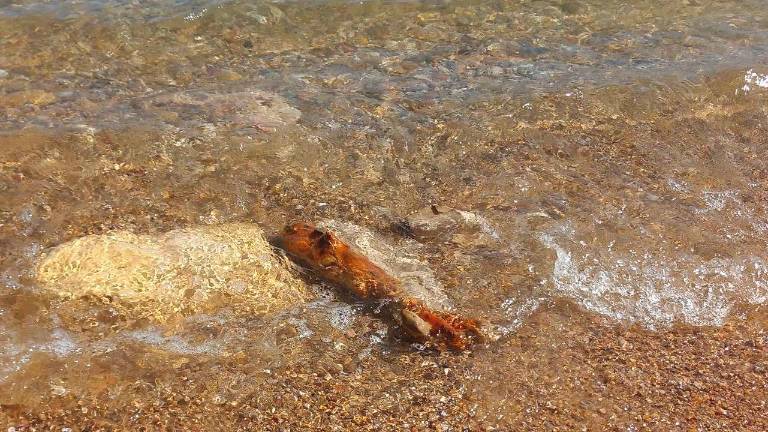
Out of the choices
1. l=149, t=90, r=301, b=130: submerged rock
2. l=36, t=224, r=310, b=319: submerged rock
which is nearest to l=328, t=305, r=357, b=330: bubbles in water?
l=36, t=224, r=310, b=319: submerged rock

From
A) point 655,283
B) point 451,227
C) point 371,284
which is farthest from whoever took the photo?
point 451,227

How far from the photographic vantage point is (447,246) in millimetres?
4234

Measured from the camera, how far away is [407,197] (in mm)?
4734

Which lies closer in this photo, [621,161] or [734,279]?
[734,279]

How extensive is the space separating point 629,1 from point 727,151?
3.17m

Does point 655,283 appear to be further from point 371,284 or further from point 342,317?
point 342,317

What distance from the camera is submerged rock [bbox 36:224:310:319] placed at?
3.69m

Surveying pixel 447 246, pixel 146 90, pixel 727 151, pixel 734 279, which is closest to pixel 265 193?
pixel 447 246

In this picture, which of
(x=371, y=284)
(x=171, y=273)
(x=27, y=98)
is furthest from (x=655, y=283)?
(x=27, y=98)

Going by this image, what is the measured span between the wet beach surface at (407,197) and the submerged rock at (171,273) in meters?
0.04

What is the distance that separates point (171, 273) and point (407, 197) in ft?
5.48

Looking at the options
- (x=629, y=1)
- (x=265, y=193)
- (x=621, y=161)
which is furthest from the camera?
(x=629, y=1)

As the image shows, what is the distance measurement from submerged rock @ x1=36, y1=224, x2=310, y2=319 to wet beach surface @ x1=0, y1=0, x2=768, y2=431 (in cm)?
4

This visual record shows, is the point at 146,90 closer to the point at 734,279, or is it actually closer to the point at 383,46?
the point at 383,46
